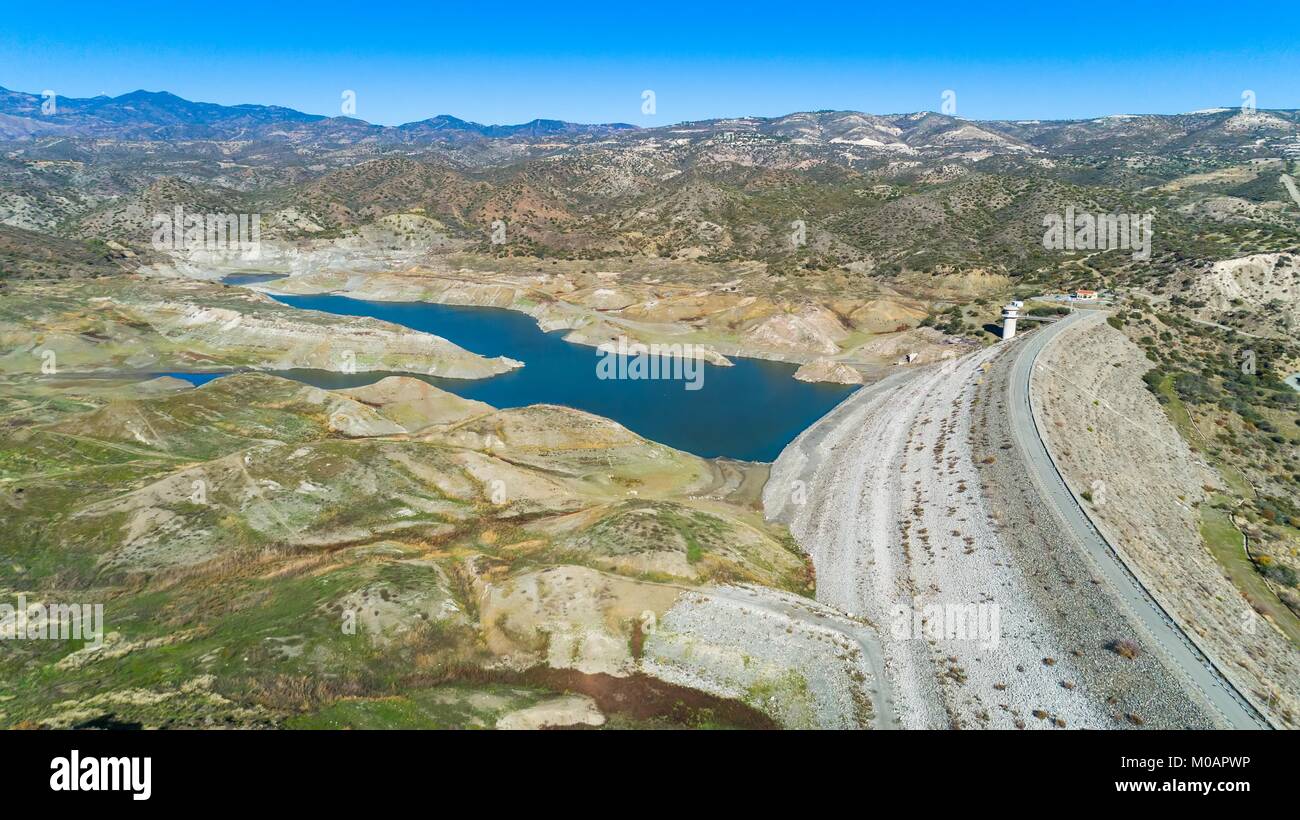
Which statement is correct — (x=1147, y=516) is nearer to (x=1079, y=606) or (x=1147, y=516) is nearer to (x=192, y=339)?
(x=1079, y=606)

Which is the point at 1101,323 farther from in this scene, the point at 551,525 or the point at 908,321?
the point at 551,525

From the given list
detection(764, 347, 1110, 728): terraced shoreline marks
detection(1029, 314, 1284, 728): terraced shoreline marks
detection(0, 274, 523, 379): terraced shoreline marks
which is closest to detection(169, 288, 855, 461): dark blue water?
detection(0, 274, 523, 379): terraced shoreline marks

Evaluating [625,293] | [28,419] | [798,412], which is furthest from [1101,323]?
[28,419]

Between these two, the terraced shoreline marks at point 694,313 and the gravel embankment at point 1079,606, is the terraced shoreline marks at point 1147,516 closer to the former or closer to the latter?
the gravel embankment at point 1079,606

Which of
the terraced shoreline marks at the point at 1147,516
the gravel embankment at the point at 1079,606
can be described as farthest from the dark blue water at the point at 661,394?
the terraced shoreline marks at the point at 1147,516

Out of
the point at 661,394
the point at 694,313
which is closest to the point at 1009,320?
the point at 694,313

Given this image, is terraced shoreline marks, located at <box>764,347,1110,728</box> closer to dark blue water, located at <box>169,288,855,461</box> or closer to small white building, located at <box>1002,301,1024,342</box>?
dark blue water, located at <box>169,288,855,461</box>
